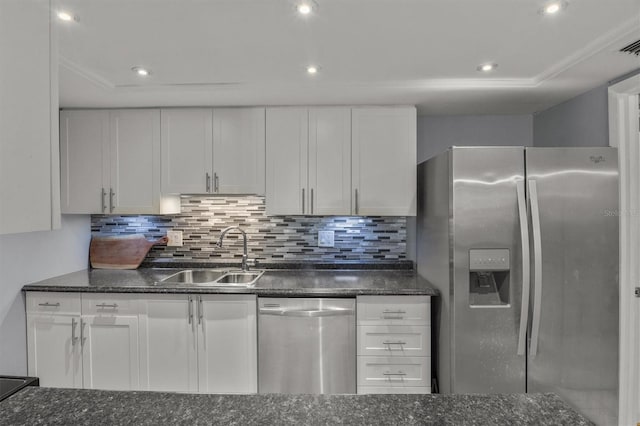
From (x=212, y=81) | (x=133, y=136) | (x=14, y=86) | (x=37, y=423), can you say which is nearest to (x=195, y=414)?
(x=37, y=423)

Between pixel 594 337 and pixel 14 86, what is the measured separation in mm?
2695

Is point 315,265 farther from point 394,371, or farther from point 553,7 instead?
point 553,7

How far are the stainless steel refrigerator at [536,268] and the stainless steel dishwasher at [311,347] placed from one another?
2.09 feet

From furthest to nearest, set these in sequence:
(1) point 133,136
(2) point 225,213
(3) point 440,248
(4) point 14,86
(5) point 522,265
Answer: (2) point 225,213
(1) point 133,136
(3) point 440,248
(5) point 522,265
(4) point 14,86

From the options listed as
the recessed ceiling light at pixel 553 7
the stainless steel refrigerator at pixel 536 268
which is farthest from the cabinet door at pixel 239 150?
the recessed ceiling light at pixel 553 7

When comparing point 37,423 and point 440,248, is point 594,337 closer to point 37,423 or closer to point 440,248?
point 440,248

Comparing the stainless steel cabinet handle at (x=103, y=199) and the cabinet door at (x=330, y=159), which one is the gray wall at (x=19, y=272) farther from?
the cabinet door at (x=330, y=159)

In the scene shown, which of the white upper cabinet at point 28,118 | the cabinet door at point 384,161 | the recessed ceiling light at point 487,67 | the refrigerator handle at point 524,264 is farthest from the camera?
the cabinet door at point 384,161

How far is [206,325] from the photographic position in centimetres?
241

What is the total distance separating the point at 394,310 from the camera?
2.36 metres

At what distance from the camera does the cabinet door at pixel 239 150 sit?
9.08ft

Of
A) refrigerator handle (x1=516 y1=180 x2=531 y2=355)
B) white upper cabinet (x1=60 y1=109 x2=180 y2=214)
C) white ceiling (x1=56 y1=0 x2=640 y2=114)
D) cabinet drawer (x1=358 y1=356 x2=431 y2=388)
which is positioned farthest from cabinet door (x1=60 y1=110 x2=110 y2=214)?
refrigerator handle (x1=516 y1=180 x2=531 y2=355)

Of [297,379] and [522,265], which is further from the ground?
[522,265]

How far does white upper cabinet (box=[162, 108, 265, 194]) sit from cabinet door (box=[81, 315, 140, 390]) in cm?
100
